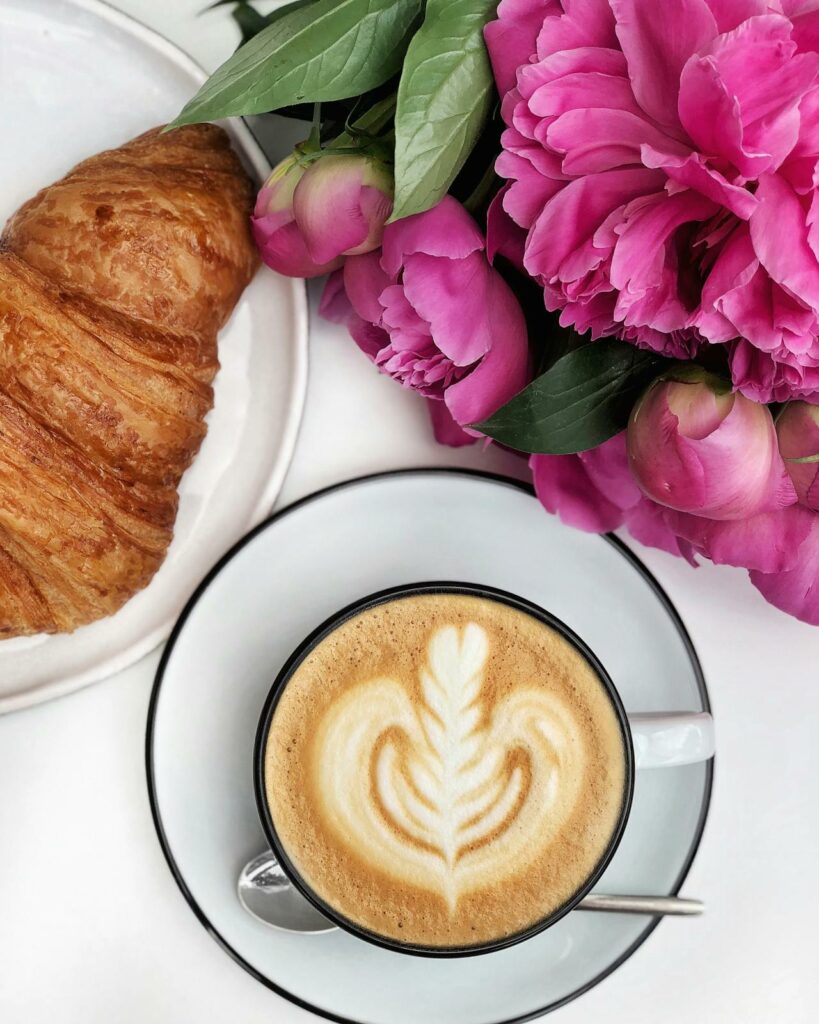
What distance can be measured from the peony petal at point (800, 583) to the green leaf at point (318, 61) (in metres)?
0.46

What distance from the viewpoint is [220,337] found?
2.93 ft

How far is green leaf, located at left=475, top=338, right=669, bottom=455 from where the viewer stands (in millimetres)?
668

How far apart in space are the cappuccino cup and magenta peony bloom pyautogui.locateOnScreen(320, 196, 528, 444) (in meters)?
0.20

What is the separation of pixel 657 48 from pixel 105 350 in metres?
0.48

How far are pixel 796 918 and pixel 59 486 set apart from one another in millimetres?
842

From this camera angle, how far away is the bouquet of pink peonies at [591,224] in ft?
1.62

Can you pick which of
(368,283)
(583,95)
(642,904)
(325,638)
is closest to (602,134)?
(583,95)

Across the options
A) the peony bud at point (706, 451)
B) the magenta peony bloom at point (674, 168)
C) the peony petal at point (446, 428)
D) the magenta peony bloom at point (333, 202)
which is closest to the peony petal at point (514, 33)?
the magenta peony bloom at point (674, 168)

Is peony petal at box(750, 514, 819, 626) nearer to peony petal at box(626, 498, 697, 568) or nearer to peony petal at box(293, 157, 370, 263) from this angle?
peony petal at box(626, 498, 697, 568)

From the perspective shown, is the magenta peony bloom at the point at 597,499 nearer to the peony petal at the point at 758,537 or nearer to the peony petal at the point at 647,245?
the peony petal at the point at 758,537

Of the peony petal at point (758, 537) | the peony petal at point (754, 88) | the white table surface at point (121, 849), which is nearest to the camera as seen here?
the peony petal at point (754, 88)

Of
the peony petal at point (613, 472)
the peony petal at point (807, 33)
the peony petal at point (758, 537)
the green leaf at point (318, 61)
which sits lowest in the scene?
the peony petal at point (758, 537)

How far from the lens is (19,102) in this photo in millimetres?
856

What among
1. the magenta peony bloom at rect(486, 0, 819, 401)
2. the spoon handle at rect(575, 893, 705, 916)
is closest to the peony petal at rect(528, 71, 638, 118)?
the magenta peony bloom at rect(486, 0, 819, 401)
